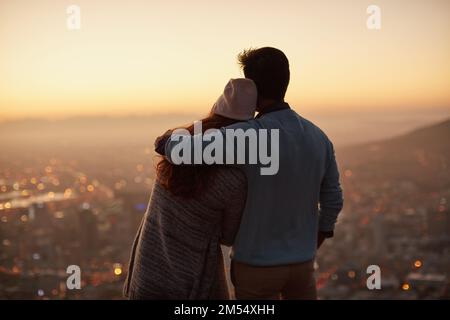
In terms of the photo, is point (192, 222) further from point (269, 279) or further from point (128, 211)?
point (128, 211)

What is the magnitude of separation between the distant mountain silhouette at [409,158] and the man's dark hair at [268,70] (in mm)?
4891

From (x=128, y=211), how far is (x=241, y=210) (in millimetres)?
6239

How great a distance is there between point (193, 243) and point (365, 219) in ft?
21.0

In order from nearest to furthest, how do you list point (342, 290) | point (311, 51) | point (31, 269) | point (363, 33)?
point (311, 51)
point (363, 33)
point (342, 290)
point (31, 269)

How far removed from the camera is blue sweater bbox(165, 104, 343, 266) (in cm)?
137

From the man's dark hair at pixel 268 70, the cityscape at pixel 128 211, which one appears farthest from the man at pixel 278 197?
the cityscape at pixel 128 211

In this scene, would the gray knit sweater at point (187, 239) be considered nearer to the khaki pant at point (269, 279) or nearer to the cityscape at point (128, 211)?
the khaki pant at point (269, 279)

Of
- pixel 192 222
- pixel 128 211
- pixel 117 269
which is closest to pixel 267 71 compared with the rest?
pixel 192 222

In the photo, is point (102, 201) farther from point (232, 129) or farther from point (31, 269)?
point (232, 129)

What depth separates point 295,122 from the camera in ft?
4.63

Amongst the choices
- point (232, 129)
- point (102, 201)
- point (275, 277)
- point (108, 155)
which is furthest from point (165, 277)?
point (102, 201)

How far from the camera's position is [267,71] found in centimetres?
138

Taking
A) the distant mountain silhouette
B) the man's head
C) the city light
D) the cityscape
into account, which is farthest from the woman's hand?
the distant mountain silhouette

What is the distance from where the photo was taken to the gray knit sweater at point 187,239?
4.42 ft
